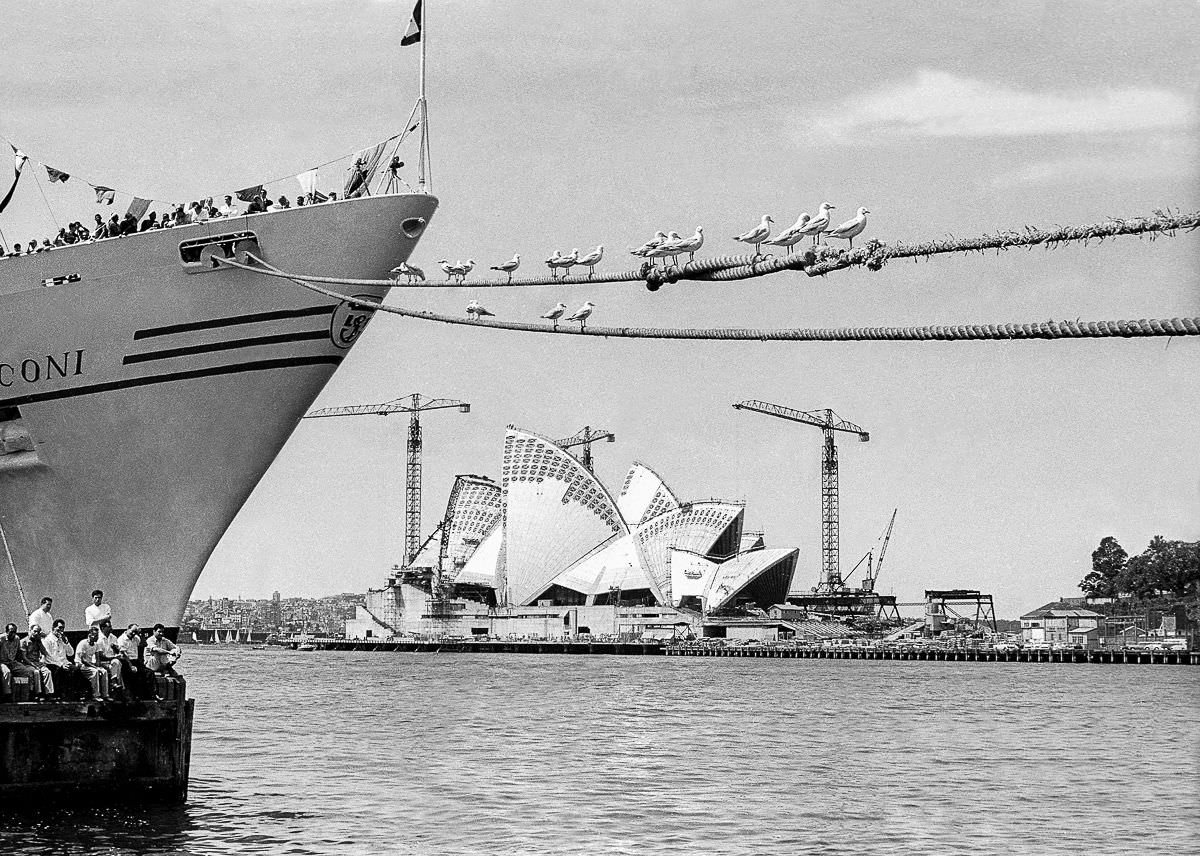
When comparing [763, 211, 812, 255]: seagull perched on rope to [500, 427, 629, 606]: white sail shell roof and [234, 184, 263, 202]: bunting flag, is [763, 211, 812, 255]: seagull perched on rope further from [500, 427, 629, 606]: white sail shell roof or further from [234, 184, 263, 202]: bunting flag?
[500, 427, 629, 606]: white sail shell roof

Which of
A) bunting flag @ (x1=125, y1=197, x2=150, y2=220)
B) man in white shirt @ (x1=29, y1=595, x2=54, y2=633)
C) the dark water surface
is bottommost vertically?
the dark water surface

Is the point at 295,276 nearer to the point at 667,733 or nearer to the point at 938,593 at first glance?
the point at 667,733

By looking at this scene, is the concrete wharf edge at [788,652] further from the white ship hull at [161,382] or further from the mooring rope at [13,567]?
the mooring rope at [13,567]

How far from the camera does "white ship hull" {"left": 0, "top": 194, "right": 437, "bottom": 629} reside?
1142 inches

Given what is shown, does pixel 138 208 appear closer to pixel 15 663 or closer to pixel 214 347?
pixel 214 347

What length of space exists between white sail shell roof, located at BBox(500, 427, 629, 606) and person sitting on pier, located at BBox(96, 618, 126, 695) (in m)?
105

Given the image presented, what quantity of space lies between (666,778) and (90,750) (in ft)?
40.9

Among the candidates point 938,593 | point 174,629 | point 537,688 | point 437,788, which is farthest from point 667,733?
point 938,593

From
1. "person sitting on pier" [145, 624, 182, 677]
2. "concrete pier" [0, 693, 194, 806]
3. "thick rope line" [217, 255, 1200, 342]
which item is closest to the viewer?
"thick rope line" [217, 255, 1200, 342]

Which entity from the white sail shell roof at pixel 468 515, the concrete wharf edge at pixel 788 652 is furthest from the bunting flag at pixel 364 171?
→ the white sail shell roof at pixel 468 515

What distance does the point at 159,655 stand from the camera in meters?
23.6

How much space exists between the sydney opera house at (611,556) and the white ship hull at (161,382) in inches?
3906

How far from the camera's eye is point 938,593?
139m

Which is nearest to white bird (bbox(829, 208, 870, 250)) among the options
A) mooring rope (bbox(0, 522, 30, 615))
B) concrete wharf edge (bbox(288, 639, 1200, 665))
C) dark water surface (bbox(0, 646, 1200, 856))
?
dark water surface (bbox(0, 646, 1200, 856))
